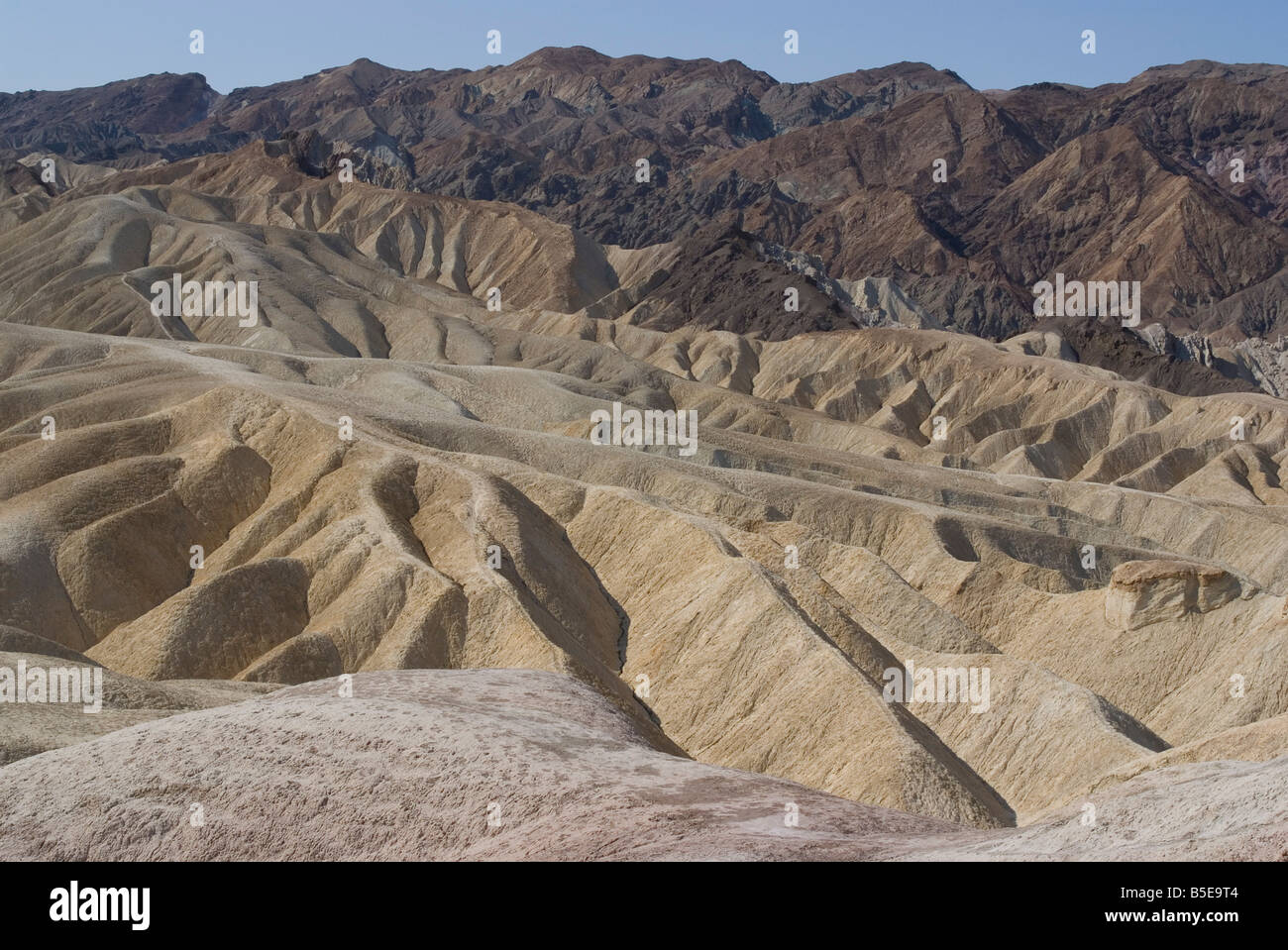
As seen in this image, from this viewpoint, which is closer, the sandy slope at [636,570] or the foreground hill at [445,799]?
the foreground hill at [445,799]

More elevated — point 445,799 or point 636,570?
point 445,799

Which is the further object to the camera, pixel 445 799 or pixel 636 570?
pixel 636 570

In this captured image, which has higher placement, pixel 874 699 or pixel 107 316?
pixel 107 316

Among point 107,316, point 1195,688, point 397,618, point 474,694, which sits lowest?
point 1195,688

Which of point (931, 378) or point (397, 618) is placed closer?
point (397, 618)

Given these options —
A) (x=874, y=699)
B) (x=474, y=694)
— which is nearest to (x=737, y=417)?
(x=874, y=699)

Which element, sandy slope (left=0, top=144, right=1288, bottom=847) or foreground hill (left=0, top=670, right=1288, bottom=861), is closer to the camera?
foreground hill (left=0, top=670, right=1288, bottom=861)

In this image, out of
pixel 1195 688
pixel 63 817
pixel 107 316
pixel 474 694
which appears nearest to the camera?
pixel 63 817
